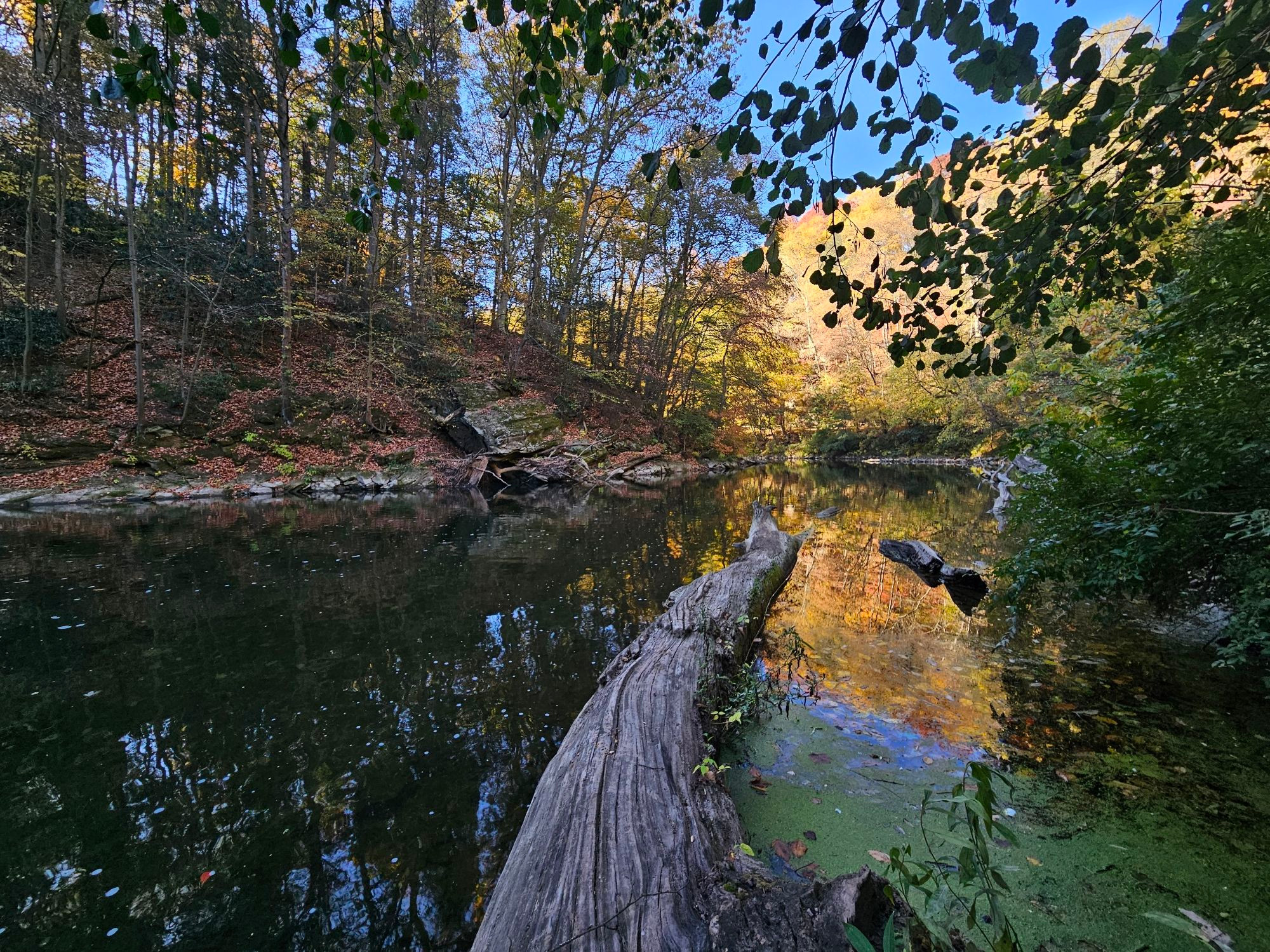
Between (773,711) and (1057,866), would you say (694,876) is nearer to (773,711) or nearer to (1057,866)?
(1057,866)

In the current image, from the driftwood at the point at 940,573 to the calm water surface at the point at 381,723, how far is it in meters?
0.30

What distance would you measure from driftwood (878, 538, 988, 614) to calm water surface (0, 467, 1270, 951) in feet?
0.99

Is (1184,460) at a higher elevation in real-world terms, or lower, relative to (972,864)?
higher

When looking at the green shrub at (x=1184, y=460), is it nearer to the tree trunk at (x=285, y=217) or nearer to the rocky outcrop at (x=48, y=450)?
the tree trunk at (x=285, y=217)

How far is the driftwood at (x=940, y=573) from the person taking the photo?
583cm

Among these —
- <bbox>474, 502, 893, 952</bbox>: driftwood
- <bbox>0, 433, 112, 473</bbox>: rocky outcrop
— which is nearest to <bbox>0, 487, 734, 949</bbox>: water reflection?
<bbox>474, 502, 893, 952</bbox>: driftwood

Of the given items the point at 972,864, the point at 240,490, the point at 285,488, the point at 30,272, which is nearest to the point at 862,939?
the point at 972,864

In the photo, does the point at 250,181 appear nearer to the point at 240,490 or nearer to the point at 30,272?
the point at 30,272

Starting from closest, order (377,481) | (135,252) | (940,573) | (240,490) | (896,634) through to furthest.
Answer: (896,634) < (940,573) < (135,252) < (240,490) < (377,481)

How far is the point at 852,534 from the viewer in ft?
31.7

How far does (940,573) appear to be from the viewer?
646cm

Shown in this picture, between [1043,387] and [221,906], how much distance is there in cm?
2011

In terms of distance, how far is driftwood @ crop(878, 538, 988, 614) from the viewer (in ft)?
19.1

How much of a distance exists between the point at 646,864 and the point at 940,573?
6.16 m
